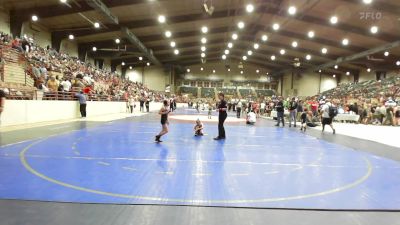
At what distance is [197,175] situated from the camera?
18.3 feet

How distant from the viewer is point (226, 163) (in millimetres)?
6715

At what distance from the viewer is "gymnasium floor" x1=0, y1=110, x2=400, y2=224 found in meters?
4.20

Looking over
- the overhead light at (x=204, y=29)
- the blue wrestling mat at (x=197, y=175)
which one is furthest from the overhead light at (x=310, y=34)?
the blue wrestling mat at (x=197, y=175)

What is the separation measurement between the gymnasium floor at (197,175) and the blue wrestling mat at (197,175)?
0.5 inches

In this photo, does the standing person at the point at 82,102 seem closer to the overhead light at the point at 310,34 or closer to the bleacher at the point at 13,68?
the bleacher at the point at 13,68

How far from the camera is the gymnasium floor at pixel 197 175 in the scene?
420 cm

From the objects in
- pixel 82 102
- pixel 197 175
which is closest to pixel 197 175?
pixel 197 175

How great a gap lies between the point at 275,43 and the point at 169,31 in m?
14.1

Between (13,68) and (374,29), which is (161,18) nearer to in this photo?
(13,68)

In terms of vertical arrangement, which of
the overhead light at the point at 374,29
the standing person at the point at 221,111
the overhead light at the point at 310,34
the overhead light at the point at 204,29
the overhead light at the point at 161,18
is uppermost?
the overhead light at the point at 204,29

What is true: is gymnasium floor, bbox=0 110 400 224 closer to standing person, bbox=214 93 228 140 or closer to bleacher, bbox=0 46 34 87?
standing person, bbox=214 93 228 140

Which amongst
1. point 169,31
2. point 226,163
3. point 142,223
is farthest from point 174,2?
point 142,223

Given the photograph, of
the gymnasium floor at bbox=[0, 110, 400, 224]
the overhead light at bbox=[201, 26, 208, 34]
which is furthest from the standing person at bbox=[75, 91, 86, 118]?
the overhead light at bbox=[201, 26, 208, 34]

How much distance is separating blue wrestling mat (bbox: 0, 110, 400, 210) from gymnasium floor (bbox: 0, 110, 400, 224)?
0.5 inches
